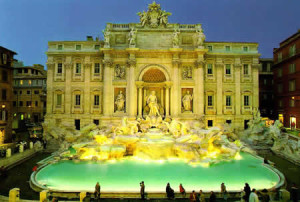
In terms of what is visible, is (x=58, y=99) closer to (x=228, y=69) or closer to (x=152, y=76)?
(x=152, y=76)

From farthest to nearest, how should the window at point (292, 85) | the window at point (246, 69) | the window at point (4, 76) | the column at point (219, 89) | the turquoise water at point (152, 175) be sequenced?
the window at point (292, 85) → the window at point (246, 69) → the column at point (219, 89) → the window at point (4, 76) → the turquoise water at point (152, 175)

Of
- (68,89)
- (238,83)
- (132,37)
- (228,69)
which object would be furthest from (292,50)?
(68,89)

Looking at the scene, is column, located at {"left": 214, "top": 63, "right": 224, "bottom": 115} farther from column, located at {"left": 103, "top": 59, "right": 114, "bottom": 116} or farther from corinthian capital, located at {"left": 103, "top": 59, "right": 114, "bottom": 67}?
corinthian capital, located at {"left": 103, "top": 59, "right": 114, "bottom": 67}

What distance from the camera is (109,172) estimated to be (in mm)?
14016

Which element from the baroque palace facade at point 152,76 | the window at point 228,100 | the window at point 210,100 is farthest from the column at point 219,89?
the window at point 228,100

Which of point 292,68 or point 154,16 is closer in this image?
point 154,16

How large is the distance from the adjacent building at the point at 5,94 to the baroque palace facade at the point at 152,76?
5.25m

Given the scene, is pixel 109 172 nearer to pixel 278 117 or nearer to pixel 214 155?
pixel 214 155

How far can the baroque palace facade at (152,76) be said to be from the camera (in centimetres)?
2517

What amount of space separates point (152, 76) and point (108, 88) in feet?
19.6

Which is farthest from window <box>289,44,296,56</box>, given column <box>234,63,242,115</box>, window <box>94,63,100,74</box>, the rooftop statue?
window <box>94,63,100,74</box>

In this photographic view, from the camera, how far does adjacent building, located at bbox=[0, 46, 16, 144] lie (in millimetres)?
25250

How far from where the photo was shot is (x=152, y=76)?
2656 cm

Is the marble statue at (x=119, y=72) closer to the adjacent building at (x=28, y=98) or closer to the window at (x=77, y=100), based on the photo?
the window at (x=77, y=100)
